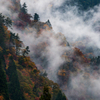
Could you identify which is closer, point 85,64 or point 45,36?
point 45,36

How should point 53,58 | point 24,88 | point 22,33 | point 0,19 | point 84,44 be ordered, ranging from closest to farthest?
point 24,88
point 0,19
point 22,33
point 53,58
point 84,44

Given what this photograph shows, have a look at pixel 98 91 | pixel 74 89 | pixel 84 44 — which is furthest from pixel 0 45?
pixel 84 44

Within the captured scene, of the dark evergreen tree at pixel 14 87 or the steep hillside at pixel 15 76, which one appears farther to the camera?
the dark evergreen tree at pixel 14 87

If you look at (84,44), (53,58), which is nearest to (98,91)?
(53,58)

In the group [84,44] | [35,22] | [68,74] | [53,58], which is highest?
[84,44]

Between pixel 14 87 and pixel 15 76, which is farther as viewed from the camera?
pixel 15 76

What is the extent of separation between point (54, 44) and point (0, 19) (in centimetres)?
4858

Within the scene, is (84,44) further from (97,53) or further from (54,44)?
(54,44)

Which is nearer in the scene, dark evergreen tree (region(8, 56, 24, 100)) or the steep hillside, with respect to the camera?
the steep hillside

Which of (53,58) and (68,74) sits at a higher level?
(53,58)

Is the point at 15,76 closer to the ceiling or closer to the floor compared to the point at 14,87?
closer to the ceiling

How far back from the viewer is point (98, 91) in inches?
3999

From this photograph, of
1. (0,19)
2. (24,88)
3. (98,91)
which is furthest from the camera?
(98,91)

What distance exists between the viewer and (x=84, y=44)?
19275 centimetres
